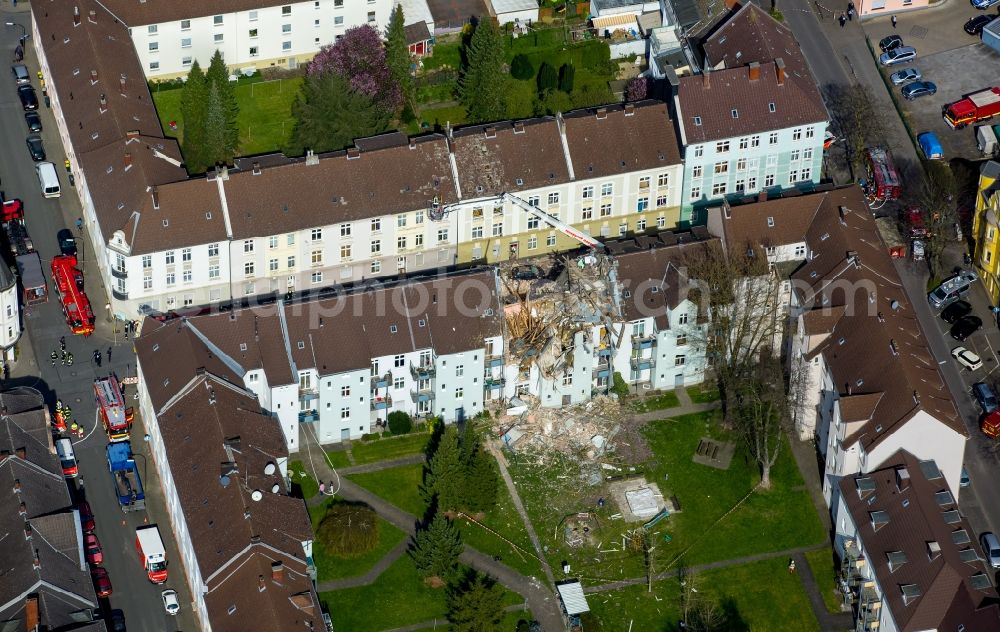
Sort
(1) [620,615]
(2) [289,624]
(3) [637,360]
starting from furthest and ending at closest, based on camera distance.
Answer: (3) [637,360]
(1) [620,615]
(2) [289,624]

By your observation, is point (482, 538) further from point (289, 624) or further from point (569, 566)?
point (289, 624)

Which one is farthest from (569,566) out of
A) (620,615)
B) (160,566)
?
(160,566)

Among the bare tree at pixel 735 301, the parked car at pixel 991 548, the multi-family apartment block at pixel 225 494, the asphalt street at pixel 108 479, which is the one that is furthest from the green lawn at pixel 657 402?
the asphalt street at pixel 108 479

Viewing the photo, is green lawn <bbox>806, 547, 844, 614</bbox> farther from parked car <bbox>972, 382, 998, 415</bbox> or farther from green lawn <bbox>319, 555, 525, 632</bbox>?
green lawn <bbox>319, 555, 525, 632</bbox>

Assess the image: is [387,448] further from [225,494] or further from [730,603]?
[730,603]

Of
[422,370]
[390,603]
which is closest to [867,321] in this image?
[422,370]

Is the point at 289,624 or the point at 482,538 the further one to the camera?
the point at 482,538
